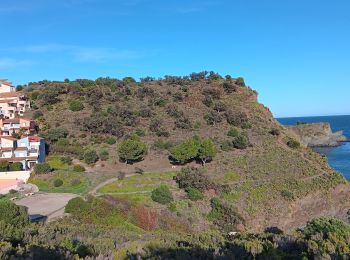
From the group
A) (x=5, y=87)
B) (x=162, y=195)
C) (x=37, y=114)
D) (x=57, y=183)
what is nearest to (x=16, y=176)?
(x=57, y=183)

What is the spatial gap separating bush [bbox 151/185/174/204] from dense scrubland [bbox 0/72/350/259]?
10cm

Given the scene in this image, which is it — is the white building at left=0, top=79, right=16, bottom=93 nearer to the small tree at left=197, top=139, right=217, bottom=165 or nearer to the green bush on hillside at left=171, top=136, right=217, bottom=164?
the green bush on hillside at left=171, top=136, right=217, bottom=164

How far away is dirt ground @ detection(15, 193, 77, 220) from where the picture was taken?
30.4 metres

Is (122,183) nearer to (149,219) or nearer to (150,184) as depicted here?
(150,184)

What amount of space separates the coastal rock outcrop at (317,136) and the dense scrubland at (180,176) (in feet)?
172

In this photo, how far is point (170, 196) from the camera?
36625 mm

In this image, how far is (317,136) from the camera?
117625 mm

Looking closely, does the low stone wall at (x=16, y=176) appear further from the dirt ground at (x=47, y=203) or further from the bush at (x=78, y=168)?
the bush at (x=78, y=168)

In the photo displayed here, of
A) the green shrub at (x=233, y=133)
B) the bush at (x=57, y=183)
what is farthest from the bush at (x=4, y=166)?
the green shrub at (x=233, y=133)

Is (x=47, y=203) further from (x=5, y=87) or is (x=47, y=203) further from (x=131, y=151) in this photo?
(x=5, y=87)

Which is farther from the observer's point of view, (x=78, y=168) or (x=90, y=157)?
(x=90, y=157)

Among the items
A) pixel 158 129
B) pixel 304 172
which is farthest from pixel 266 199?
pixel 158 129

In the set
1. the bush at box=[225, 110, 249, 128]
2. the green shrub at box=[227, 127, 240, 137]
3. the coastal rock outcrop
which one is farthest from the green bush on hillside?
the coastal rock outcrop

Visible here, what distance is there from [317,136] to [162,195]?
306ft
